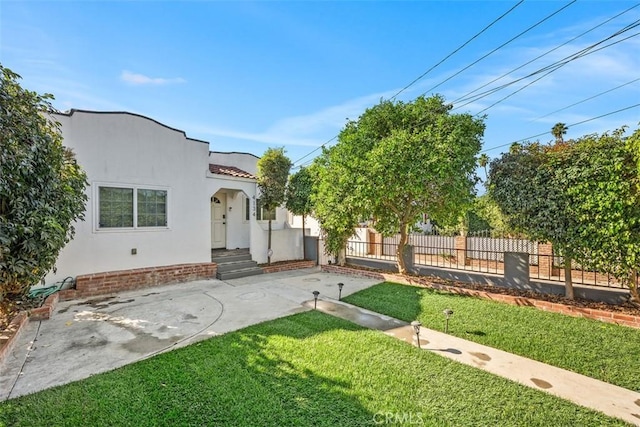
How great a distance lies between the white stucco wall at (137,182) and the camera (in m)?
8.10

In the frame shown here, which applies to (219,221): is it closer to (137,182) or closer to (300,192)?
(300,192)

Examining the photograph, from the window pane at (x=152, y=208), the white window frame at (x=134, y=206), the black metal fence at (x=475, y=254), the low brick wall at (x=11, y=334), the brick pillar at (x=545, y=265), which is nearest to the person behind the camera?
the low brick wall at (x=11, y=334)

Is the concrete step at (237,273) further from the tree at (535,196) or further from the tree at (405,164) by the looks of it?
the tree at (535,196)

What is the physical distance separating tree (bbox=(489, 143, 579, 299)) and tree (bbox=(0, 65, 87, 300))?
904 cm

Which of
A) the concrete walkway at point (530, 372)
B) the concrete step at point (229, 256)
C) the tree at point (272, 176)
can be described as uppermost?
the tree at point (272, 176)

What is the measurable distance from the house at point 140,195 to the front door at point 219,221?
1740 mm

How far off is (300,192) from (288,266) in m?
3.15

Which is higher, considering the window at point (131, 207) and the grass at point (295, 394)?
the window at point (131, 207)

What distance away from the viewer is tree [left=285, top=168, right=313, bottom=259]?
472 inches

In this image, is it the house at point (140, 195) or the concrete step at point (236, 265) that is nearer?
the house at point (140, 195)

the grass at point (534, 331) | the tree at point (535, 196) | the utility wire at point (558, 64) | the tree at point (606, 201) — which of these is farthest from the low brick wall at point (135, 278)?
the tree at point (606, 201)

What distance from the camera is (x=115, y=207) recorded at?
8.73 meters

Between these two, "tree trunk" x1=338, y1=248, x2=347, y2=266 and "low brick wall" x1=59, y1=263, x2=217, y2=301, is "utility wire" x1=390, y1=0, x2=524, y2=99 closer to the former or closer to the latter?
"tree trunk" x1=338, y1=248, x2=347, y2=266

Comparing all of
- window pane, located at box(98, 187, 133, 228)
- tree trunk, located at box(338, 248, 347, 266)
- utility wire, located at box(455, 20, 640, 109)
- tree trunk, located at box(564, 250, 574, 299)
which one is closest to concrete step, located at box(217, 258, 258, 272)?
window pane, located at box(98, 187, 133, 228)
